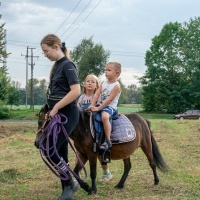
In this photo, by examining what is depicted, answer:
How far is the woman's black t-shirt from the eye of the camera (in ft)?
16.0

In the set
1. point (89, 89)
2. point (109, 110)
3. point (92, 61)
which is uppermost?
point (92, 61)

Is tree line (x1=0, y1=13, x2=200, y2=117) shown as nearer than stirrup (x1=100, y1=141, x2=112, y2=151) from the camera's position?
No

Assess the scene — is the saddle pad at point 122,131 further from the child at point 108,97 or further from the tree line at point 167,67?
the tree line at point 167,67

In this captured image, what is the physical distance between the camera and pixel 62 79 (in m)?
4.92

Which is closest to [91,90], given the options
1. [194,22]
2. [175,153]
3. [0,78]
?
[175,153]

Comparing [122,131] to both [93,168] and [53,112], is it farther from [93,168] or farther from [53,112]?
[53,112]

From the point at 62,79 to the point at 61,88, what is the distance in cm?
11

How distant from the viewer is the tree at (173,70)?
57.4 m

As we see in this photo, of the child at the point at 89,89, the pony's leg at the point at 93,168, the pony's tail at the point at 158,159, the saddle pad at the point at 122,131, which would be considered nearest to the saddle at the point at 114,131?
the saddle pad at the point at 122,131

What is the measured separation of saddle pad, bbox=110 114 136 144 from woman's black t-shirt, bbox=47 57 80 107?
1272 mm

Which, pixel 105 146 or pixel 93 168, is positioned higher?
pixel 105 146

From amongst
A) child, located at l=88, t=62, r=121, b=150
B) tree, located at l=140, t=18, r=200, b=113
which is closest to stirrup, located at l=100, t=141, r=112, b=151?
child, located at l=88, t=62, r=121, b=150

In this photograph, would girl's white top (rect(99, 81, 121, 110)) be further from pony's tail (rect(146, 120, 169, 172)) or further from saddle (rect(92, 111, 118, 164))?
pony's tail (rect(146, 120, 169, 172))

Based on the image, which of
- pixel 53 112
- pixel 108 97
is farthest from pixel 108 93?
pixel 53 112
